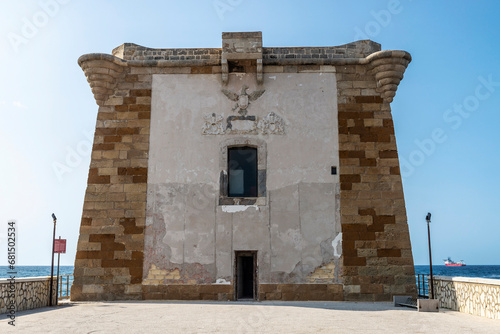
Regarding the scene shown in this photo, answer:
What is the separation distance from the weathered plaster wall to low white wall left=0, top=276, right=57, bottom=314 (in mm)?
2194

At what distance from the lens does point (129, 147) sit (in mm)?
11875

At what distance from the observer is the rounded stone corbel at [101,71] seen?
39.1 feet

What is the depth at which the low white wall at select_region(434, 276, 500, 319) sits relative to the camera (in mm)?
8047

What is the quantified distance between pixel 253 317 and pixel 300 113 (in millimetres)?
5720

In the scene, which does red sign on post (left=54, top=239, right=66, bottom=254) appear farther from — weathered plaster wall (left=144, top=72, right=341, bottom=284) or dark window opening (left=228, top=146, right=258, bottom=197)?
dark window opening (left=228, top=146, right=258, bottom=197)

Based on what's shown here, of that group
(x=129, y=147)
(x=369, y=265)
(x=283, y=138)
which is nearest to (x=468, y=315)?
(x=369, y=265)

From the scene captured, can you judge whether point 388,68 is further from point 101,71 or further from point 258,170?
point 101,71

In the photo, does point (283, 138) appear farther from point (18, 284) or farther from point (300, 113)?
point (18, 284)

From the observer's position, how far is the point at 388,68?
1178cm

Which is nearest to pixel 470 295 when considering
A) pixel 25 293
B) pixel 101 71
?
pixel 25 293

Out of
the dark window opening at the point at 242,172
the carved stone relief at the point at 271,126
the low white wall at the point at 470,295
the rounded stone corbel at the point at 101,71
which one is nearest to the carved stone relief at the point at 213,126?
the dark window opening at the point at 242,172

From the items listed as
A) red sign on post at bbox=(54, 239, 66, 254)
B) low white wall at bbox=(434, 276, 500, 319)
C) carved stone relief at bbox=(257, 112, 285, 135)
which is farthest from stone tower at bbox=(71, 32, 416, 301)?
low white wall at bbox=(434, 276, 500, 319)

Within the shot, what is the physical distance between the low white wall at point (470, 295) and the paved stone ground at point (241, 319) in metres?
0.23

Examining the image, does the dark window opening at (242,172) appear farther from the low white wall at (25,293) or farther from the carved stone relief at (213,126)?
the low white wall at (25,293)
